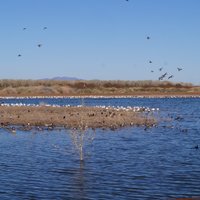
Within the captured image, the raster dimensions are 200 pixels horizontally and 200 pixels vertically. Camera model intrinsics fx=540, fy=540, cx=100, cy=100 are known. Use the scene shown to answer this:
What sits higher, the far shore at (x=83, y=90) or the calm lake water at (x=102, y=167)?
the far shore at (x=83, y=90)

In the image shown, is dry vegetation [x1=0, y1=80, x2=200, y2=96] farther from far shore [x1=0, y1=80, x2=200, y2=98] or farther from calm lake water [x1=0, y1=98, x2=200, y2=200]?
calm lake water [x1=0, y1=98, x2=200, y2=200]

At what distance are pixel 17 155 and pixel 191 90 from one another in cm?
11201

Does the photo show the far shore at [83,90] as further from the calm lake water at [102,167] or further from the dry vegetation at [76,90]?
the calm lake water at [102,167]

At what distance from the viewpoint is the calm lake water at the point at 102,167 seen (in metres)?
14.8

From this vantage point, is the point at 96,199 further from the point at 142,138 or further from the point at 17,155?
the point at 142,138

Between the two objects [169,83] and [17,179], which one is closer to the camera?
[17,179]

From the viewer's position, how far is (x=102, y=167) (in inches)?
731

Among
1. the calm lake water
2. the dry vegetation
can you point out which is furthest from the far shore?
the calm lake water

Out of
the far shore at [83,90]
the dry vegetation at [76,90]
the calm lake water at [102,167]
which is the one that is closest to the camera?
the calm lake water at [102,167]

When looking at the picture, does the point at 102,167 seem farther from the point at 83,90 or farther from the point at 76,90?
the point at 83,90

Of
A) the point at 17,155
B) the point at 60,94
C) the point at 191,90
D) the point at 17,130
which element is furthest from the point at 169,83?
the point at 17,155

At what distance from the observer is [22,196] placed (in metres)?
14.2

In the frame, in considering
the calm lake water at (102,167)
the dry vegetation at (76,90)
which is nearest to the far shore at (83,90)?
the dry vegetation at (76,90)

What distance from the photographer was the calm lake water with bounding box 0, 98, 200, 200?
48.4 feet
